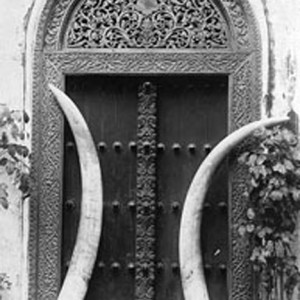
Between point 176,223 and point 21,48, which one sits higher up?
point 21,48

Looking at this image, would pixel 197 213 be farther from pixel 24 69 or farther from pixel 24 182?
pixel 24 69

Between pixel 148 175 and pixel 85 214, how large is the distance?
1.26 feet

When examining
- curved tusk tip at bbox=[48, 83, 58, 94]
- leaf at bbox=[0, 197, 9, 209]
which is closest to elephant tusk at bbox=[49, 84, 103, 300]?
curved tusk tip at bbox=[48, 83, 58, 94]

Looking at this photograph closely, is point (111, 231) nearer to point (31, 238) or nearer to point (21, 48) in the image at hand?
point (31, 238)

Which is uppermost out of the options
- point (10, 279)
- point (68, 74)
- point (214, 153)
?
point (68, 74)

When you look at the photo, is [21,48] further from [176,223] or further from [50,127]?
[176,223]

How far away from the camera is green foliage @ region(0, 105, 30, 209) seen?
5.58m

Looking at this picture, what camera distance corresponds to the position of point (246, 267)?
18.4 ft

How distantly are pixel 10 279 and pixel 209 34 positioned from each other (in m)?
1.56

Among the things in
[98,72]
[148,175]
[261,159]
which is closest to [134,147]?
[148,175]

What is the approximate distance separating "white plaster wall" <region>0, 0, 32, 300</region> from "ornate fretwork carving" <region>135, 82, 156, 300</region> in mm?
566

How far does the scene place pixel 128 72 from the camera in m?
5.72

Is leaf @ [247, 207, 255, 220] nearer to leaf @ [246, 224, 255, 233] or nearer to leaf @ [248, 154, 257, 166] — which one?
leaf @ [246, 224, 255, 233]

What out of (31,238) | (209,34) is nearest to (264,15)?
(209,34)
